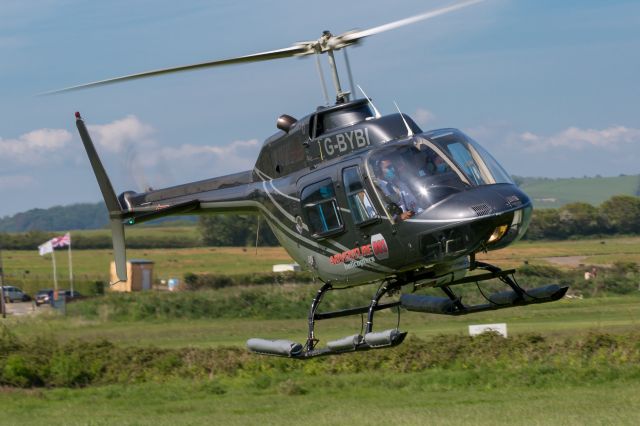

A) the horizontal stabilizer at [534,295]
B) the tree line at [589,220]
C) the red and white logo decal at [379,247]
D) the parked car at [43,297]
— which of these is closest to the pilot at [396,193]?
the red and white logo decal at [379,247]

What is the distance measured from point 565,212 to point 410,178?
71.4m

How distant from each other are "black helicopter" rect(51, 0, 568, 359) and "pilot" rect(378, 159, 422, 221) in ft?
0.05

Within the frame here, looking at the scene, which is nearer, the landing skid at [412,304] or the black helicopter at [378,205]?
the black helicopter at [378,205]

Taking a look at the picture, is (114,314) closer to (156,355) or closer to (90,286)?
(156,355)

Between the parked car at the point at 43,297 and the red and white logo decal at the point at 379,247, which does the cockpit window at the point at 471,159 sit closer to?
the red and white logo decal at the point at 379,247

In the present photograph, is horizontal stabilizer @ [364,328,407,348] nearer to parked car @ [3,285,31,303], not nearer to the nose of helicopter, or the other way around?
the nose of helicopter

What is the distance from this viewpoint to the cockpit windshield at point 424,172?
16.3m

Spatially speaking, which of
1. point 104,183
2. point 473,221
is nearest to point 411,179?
point 473,221

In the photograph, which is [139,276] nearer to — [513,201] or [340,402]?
[340,402]

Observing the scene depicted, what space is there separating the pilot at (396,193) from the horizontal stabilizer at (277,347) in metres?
2.89

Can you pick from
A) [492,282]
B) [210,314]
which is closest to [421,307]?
[492,282]

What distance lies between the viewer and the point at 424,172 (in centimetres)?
1639

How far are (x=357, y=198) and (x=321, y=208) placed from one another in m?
0.98

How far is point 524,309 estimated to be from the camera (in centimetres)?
5306
